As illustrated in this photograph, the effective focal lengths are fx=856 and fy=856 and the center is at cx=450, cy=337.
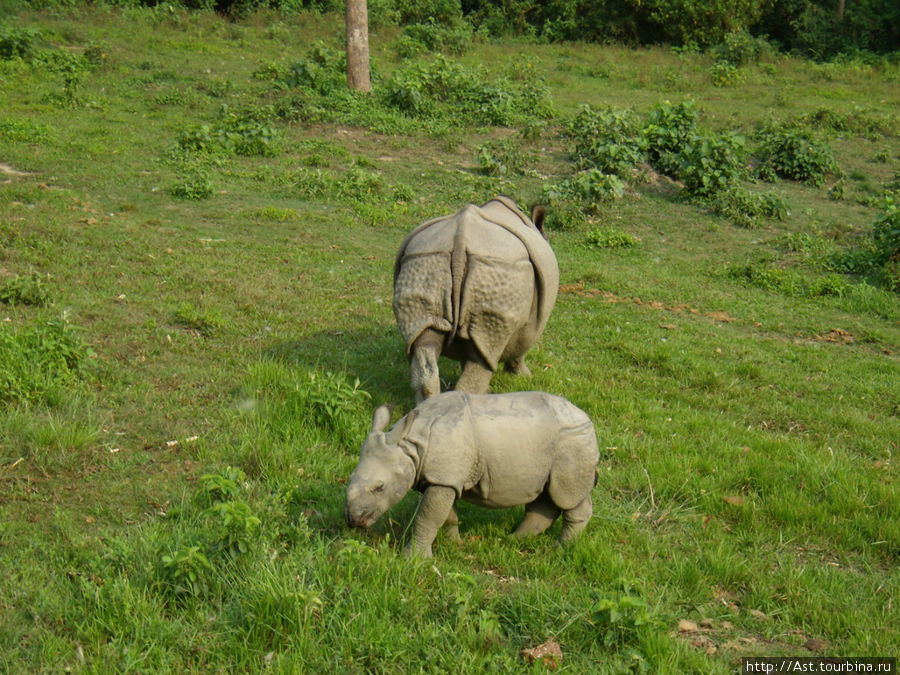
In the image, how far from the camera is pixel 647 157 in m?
15.9

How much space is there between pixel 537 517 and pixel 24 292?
17.3 feet

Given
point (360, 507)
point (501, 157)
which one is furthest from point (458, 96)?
point (360, 507)

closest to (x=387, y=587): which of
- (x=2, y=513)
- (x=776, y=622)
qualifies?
(x=776, y=622)

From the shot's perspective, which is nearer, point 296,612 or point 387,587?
point 296,612

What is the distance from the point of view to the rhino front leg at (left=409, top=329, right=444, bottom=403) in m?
5.68

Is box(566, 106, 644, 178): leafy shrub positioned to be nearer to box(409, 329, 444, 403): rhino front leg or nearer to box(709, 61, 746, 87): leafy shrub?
box(709, 61, 746, 87): leafy shrub

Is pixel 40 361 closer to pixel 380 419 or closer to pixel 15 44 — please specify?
pixel 380 419

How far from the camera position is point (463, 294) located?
224 inches

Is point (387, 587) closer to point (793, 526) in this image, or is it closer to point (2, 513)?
point (2, 513)

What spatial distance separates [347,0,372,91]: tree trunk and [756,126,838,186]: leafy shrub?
832 centimetres

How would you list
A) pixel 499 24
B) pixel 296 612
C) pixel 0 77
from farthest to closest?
1. pixel 499 24
2. pixel 0 77
3. pixel 296 612

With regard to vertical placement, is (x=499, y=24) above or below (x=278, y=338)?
above

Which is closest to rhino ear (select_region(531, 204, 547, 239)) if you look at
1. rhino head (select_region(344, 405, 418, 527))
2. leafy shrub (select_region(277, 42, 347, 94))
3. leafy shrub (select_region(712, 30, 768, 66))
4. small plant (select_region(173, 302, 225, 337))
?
small plant (select_region(173, 302, 225, 337))

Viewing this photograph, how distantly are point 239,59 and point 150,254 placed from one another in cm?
1373
